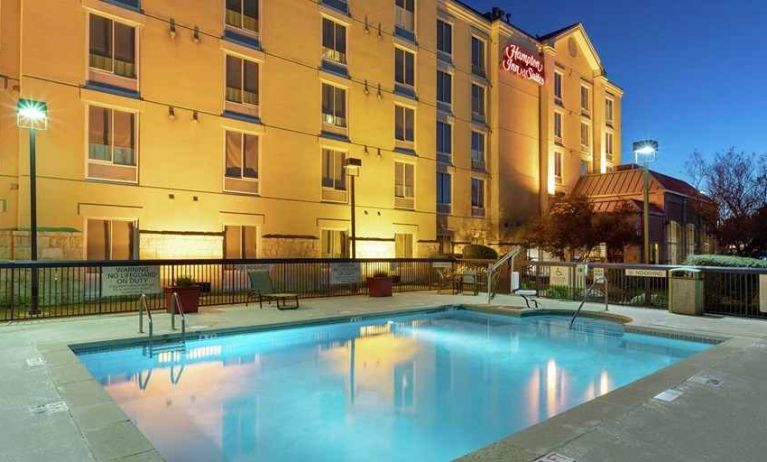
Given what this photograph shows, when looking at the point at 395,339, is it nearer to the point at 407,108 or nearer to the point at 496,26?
the point at 407,108

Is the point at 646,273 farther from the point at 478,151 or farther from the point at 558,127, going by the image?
the point at 558,127

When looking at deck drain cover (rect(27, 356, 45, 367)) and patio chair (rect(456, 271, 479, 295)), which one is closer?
deck drain cover (rect(27, 356, 45, 367))

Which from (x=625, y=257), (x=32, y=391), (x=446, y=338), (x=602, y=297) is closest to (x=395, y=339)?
(x=446, y=338)

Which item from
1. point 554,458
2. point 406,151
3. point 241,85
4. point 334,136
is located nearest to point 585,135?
point 406,151

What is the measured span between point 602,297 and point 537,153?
20.6 meters

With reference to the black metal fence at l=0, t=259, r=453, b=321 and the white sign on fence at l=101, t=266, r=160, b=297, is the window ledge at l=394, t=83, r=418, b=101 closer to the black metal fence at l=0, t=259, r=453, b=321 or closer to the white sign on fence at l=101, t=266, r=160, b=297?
the black metal fence at l=0, t=259, r=453, b=321

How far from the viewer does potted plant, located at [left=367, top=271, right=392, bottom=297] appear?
1603cm

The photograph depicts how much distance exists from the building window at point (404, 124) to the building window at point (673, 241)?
18717 mm

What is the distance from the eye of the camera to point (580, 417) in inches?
183

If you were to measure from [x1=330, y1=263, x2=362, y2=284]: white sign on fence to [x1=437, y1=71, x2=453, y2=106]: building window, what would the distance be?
15.5m

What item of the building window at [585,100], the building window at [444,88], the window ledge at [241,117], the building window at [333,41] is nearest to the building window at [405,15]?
the building window at [444,88]

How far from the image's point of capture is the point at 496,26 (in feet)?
100

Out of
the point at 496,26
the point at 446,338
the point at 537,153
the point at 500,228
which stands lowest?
the point at 446,338

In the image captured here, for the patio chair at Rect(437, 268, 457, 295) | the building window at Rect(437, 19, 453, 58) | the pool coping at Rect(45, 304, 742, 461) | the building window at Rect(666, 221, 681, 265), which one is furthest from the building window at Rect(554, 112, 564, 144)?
the pool coping at Rect(45, 304, 742, 461)
